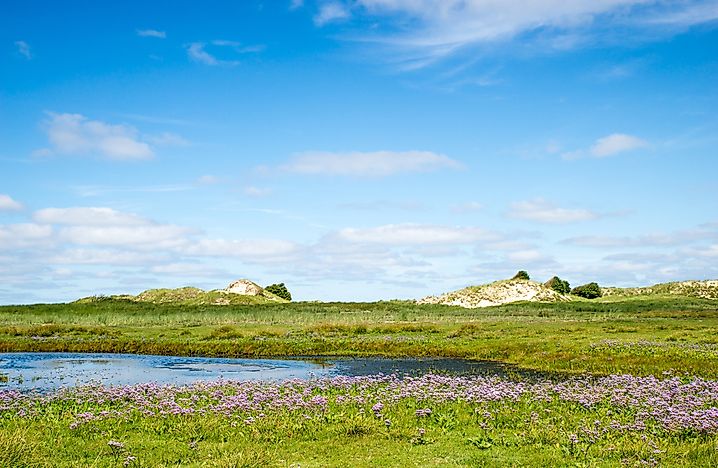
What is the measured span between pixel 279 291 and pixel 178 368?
132m

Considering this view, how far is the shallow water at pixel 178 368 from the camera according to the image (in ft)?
117

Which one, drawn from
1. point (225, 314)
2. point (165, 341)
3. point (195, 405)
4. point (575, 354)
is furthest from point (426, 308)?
point (195, 405)

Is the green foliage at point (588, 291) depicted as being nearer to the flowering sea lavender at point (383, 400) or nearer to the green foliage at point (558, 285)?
the green foliage at point (558, 285)

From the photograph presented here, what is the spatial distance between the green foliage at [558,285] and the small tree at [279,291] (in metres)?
69.3

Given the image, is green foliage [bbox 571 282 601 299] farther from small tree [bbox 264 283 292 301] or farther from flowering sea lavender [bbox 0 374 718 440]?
flowering sea lavender [bbox 0 374 718 440]

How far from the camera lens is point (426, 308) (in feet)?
398

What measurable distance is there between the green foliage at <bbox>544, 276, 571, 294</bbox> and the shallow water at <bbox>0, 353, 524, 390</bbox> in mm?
122240

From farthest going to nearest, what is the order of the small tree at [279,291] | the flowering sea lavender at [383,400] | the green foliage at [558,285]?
the small tree at [279,291] < the green foliage at [558,285] < the flowering sea lavender at [383,400]

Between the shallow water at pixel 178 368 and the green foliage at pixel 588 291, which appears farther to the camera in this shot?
the green foliage at pixel 588 291

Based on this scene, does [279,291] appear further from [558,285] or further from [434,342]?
[434,342]

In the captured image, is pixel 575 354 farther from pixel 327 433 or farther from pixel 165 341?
pixel 165 341

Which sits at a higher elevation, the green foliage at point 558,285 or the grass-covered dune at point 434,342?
the green foliage at point 558,285

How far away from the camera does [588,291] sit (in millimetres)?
163500

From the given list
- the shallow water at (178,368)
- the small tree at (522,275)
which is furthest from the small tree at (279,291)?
the shallow water at (178,368)
